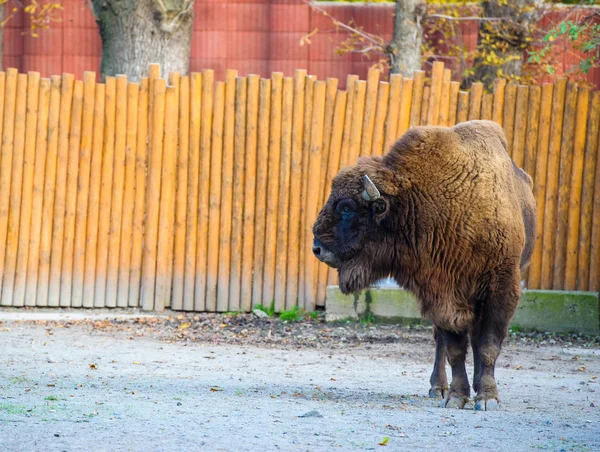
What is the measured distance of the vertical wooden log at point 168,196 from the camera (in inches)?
460

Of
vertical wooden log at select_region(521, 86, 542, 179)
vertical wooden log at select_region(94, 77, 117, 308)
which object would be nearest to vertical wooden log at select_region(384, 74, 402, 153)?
vertical wooden log at select_region(521, 86, 542, 179)

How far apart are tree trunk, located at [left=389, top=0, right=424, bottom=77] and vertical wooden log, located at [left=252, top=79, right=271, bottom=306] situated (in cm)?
355

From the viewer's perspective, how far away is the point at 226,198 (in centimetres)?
1170

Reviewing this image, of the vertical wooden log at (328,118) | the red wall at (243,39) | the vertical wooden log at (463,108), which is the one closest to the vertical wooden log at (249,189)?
the vertical wooden log at (328,118)

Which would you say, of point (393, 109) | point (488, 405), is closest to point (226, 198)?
point (393, 109)

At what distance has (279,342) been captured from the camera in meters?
10.2

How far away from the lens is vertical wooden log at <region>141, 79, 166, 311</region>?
11.7 m

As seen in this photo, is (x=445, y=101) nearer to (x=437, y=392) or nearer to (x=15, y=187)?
(x=437, y=392)

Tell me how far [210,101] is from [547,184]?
416 cm

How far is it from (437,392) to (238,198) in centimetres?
484

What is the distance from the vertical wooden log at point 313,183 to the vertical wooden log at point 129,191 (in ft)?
7.06

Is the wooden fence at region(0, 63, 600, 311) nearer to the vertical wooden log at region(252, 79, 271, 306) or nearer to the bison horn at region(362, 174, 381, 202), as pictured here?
the vertical wooden log at region(252, 79, 271, 306)

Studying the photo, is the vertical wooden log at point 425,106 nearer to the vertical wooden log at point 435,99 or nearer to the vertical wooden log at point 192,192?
the vertical wooden log at point 435,99


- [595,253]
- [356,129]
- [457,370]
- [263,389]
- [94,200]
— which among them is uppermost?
[356,129]
